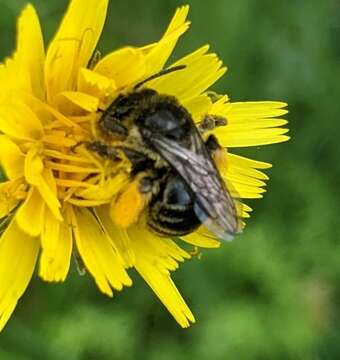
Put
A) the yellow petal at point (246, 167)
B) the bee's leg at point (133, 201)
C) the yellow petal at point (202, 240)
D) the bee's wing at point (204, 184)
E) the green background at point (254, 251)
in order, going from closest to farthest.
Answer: the bee's wing at point (204, 184) < the bee's leg at point (133, 201) < the yellow petal at point (202, 240) < the yellow petal at point (246, 167) < the green background at point (254, 251)

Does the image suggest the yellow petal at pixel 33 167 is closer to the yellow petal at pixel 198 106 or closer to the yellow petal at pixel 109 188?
the yellow petal at pixel 109 188

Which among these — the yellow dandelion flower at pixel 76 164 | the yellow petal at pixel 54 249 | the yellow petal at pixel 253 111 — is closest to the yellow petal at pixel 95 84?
the yellow dandelion flower at pixel 76 164

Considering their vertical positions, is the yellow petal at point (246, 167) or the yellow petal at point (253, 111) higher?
the yellow petal at point (253, 111)

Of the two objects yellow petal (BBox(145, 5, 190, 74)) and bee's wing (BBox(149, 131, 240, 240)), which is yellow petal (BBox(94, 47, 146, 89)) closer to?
yellow petal (BBox(145, 5, 190, 74))

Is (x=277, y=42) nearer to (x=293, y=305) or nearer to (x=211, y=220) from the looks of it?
(x=293, y=305)

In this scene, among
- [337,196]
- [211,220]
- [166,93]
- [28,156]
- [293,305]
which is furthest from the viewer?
[337,196]

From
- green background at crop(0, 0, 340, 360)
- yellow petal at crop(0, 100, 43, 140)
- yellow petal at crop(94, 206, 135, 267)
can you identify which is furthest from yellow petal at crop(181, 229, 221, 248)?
green background at crop(0, 0, 340, 360)

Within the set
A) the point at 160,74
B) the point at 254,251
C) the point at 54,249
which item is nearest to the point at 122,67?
the point at 160,74

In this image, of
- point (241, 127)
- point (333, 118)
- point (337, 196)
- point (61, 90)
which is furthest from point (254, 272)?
point (61, 90)
